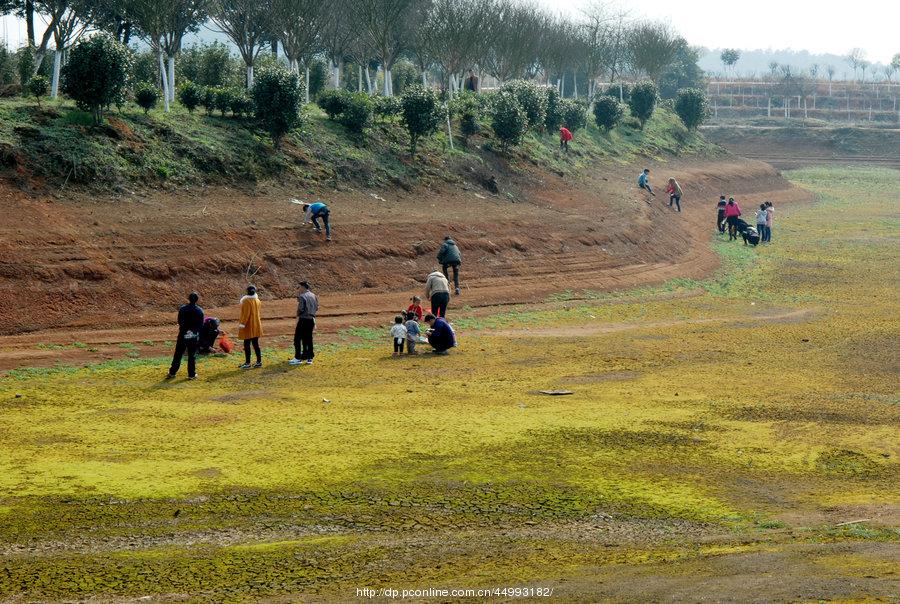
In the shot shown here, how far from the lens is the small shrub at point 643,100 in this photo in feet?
212

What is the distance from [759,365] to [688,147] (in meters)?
48.9

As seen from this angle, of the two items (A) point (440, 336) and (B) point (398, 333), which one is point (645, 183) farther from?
(B) point (398, 333)

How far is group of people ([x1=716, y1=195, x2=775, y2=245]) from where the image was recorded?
42.8 meters

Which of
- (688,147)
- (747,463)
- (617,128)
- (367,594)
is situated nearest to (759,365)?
(747,463)

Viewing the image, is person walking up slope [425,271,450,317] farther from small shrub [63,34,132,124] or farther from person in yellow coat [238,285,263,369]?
small shrub [63,34,132,124]

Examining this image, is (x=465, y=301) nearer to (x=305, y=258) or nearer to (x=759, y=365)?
(x=305, y=258)

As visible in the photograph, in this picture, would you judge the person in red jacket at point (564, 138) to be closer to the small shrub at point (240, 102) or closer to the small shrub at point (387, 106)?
the small shrub at point (387, 106)

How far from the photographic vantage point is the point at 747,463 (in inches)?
562

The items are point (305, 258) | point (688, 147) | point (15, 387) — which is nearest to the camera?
point (15, 387)

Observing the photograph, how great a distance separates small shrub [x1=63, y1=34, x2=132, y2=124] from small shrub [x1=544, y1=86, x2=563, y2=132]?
26.2 m

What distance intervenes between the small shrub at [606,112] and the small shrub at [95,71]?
116ft

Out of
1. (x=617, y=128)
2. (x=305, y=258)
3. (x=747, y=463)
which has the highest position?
(x=617, y=128)

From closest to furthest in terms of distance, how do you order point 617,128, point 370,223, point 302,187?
point 370,223, point 302,187, point 617,128

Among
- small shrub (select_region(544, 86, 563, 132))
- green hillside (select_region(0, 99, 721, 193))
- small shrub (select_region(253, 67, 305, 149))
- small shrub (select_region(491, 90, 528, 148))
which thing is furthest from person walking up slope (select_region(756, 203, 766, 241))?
small shrub (select_region(253, 67, 305, 149))
